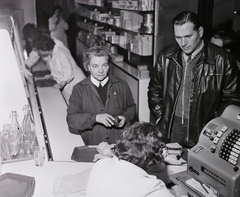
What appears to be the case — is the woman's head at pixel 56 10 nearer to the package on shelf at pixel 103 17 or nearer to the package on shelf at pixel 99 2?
the package on shelf at pixel 99 2

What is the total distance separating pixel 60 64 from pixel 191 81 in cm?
177

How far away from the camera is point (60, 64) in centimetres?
364

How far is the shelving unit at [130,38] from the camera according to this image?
14.6 ft

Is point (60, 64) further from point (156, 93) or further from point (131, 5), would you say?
point (131, 5)

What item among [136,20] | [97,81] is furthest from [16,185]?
[136,20]

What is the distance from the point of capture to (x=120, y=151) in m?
1.43

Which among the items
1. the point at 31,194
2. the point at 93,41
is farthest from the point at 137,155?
the point at 93,41

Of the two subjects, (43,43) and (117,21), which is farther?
(117,21)

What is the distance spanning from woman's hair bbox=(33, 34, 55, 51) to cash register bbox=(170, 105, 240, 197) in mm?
2527

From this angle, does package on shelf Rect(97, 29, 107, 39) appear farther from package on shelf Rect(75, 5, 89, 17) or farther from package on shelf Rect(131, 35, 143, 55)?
package on shelf Rect(131, 35, 143, 55)

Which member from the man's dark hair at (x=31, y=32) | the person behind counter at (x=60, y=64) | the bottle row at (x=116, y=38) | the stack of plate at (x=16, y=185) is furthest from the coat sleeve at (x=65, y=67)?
the stack of plate at (x=16, y=185)

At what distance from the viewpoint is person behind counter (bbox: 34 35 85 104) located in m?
3.53

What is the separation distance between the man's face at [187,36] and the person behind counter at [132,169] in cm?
102

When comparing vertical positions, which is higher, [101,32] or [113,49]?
[101,32]
